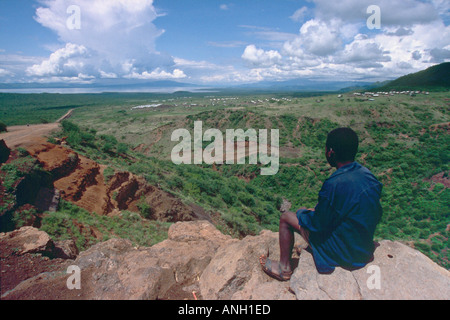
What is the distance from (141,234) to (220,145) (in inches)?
1226

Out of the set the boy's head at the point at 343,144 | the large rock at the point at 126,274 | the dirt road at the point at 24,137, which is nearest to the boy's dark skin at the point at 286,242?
the boy's head at the point at 343,144

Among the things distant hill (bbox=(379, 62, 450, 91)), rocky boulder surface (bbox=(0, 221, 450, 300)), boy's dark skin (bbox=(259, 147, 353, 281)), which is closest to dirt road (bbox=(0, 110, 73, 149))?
rocky boulder surface (bbox=(0, 221, 450, 300))

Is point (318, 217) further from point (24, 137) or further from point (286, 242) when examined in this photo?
point (24, 137)

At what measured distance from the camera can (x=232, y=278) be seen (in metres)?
3.39

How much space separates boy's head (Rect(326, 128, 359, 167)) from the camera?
9.63 ft

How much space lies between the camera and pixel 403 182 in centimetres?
2228

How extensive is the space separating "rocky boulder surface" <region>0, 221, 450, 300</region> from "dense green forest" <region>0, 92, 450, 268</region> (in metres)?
4.11

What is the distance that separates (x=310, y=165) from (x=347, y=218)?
89.4 feet

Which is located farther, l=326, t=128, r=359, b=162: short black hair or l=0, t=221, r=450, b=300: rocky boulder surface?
l=326, t=128, r=359, b=162: short black hair

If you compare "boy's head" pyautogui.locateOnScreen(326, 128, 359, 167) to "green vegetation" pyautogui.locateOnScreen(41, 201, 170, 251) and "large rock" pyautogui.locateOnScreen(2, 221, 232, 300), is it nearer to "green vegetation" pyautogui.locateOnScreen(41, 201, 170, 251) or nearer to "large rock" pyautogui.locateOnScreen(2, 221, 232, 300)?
"large rock" pyautogui.locateOnScreen(2, 221, 232, 300)

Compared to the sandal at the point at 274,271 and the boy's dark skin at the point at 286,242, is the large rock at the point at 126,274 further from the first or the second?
the boy's dark skin at the point at 286,242

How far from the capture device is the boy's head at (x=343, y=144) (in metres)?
2.94
